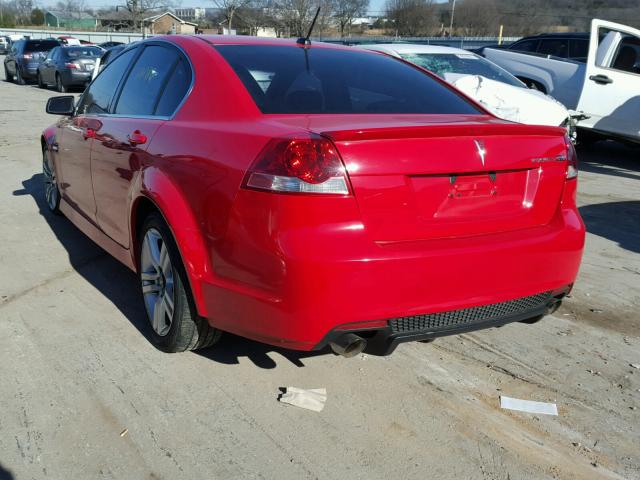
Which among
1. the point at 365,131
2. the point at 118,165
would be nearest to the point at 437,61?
the point at 118,165

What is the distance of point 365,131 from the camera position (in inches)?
102

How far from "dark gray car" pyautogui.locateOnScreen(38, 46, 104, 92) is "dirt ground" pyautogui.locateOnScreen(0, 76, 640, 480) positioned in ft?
55.1

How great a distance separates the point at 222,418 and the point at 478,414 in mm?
1161

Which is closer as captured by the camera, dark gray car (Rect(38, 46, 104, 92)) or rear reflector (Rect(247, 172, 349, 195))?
rear reflector (Rect(247, 172, 349, 195))

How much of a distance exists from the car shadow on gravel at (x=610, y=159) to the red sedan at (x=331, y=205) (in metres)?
6.48

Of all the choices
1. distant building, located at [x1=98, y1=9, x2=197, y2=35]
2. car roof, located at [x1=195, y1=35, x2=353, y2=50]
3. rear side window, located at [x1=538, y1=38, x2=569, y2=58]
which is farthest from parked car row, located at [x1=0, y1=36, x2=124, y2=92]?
distant building, located at [x1=98, y1=9, x2=197, y2=35]

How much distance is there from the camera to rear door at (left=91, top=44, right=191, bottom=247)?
3486 mm

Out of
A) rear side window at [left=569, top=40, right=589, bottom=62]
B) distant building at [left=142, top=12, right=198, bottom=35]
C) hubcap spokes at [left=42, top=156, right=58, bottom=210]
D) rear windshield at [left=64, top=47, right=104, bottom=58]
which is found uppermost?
distant building at [left=142, top=12, right=198, bottom=35]

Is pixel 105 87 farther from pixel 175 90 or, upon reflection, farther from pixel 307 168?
pixel 307 168

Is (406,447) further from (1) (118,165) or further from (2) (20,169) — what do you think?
(2) (20,169)

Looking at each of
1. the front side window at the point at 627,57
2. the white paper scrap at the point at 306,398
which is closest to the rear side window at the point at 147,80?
the white paper scrap at the point at 306,398

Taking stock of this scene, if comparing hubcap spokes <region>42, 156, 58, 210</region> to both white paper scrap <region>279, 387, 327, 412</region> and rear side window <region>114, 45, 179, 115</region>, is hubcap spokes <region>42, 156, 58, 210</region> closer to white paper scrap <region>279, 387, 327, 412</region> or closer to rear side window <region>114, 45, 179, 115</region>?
rear side window <region>114, 45, 179, 115</region>

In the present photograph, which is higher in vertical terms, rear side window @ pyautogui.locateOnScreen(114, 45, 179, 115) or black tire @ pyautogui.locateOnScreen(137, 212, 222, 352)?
rear side window @ pyautogui.locateOnScreen(114, 45, 179, 115)

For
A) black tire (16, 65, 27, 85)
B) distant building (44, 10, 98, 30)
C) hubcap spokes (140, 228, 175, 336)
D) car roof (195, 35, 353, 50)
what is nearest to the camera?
hubcap spokes (140, 228, 175, 336)
